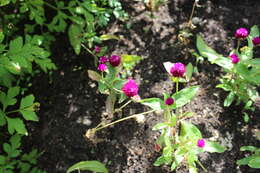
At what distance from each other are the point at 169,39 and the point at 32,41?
3.81 feet

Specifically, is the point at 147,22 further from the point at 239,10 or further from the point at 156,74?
the point at 239,10

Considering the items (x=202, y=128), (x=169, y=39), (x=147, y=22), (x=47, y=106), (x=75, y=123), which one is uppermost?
(x=147, y=22)

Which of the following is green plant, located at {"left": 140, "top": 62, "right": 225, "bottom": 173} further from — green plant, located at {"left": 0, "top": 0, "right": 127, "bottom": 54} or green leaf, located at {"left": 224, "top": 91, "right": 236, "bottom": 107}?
green plant, located at {"left": 0, "top": 0, "right": 127, "bottom": 54}

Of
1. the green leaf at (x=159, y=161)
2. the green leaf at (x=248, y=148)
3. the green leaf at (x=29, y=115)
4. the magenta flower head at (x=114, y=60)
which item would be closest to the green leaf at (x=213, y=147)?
the green leaf at (x=248, y=148)

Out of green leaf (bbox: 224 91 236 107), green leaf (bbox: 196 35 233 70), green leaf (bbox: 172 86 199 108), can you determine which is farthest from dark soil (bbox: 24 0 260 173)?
green leaf (bbox: 172 86 199 108)

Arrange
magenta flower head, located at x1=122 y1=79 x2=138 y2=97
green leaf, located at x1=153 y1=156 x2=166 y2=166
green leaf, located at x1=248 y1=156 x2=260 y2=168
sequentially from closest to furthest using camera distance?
green leaf, located at x1=248 y1=156 x2=260 y2=168 < magenta flower head, located at x1=122 y1=79 x2=138 y2=97 < green leaf, located at x1=153 y1=156 x2=166 y2=166

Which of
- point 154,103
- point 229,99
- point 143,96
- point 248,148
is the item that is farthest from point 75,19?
point 248,148

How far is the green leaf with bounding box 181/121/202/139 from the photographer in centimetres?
185

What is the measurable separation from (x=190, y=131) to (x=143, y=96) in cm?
56

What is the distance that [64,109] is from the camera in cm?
237

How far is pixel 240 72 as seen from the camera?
1.94m

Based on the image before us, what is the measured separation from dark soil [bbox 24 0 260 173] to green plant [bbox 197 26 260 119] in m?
0.14

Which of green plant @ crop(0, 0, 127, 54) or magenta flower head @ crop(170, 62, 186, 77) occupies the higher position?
green plant @ crop(0, 0, 127, 54)

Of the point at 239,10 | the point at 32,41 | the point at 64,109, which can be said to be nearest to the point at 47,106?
the point at 64,109
